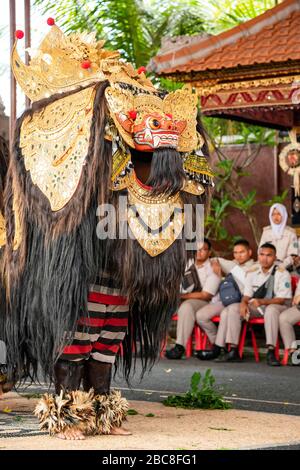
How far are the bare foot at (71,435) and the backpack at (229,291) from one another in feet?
16.1

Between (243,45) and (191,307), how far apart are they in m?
2.69

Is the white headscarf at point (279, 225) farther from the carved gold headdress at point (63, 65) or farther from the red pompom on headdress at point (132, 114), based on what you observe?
the red pompom on headdress at point (132, 114)

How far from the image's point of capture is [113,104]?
5.90 meters

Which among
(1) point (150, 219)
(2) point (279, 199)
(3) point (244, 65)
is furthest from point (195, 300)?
(1) point (150, 219)

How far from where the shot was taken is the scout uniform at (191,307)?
10.8 m

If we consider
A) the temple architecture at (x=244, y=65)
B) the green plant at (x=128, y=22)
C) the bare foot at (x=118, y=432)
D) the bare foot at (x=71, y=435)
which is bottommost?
the bare foot at (x=118, y=432)

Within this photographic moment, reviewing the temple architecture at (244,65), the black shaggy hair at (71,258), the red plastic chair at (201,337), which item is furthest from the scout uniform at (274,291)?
the black shaggy hair at (71,258)

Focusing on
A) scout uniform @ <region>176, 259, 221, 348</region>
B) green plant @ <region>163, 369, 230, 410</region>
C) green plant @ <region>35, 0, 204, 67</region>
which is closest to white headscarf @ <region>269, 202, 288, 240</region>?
scout uniform @ <region>176, 259, 221, 348</region>

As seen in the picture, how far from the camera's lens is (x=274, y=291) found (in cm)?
1052

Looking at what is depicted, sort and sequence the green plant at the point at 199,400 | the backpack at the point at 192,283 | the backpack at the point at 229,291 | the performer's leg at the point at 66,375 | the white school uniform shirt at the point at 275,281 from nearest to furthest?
1. the performer's leg at the point at 66,375
2. the green plant at the point at 199,400
3. the white school uniform shirt at the point at 275,281
4. the backpack at the point at 229,291
5. the backpack at the point at 192,283

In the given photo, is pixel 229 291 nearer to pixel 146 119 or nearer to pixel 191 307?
pixel 191 307

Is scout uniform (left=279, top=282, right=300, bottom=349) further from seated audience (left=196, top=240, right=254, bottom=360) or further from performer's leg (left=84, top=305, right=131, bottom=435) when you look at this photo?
performer's leg (left=84, top=305, right=131, bottom=435)

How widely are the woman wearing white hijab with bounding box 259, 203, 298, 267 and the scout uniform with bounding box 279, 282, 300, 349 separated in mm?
1063
